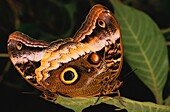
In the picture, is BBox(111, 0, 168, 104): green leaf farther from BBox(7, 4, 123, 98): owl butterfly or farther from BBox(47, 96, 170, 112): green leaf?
BBox(47, 96, 170, 112): green leaf

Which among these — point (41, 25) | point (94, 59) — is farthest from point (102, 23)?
point (41, 25)

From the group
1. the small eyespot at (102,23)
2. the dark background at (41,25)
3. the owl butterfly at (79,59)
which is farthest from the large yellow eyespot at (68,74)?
the dark background at (41,25)

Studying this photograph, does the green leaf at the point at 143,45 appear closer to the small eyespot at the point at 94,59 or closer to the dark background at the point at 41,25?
the small eyespot at the point at 94,59

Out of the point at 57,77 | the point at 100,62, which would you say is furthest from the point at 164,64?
the point at 57,77

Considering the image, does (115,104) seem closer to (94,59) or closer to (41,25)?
(94,59)

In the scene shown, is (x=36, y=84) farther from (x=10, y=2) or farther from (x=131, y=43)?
(x=10, y=2)

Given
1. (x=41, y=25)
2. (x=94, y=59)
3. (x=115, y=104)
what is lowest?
(x=115, y=104)

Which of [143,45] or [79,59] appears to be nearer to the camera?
[79,59]
